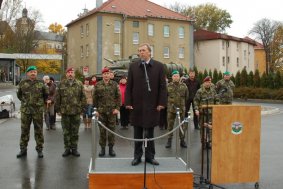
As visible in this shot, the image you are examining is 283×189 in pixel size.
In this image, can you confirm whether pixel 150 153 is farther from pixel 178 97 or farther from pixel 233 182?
pixel 178 97

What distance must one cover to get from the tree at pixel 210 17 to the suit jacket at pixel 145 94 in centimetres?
7529

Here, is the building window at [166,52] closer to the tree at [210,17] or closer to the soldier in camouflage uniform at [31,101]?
the tree at [210,17]

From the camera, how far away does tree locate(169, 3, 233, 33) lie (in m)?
82.1

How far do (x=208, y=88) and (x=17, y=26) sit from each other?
6154 cm

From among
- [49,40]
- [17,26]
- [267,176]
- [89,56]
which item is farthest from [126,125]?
[49,40]

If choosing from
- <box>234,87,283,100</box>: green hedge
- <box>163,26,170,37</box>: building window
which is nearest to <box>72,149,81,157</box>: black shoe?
<box>234,87,283,100</box>: green hedge

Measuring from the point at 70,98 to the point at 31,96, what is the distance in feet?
2.72

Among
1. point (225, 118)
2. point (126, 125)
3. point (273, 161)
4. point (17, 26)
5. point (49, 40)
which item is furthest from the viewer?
point (49, 40)

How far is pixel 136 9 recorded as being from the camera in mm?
60844

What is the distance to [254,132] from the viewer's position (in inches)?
269

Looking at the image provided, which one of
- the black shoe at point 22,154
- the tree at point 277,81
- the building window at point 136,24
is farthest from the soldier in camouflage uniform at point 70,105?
the building window at point 136,24

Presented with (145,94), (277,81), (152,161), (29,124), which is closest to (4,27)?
(277,81)

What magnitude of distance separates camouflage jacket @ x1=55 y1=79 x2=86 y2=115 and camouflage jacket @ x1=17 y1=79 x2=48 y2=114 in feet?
1.34

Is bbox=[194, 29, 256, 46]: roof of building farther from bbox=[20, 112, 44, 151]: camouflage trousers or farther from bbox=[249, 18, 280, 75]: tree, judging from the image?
bbox=[20, 112, 44, 151]: camouflage trousers
